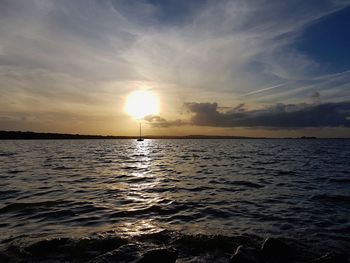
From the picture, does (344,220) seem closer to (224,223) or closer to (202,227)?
(224,223)

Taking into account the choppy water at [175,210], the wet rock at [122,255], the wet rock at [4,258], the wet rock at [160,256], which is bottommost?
the choppy water at [175,210]

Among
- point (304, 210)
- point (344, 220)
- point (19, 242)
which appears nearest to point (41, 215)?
point (19, 242)

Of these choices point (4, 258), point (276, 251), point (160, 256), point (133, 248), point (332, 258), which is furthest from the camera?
point (133, 248)

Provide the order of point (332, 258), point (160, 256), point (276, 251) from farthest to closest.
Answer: point (276, 251) → point (332, 258) → point (160, 256)

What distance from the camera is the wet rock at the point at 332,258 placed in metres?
8.65

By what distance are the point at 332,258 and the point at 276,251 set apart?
1.53 meters

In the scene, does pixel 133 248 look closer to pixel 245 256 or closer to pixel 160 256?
pixel 160 256

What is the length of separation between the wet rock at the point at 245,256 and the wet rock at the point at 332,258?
5.32ft

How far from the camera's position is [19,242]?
9.91 metres

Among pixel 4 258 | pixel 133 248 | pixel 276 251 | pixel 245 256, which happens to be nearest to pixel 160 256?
pixel 133 248

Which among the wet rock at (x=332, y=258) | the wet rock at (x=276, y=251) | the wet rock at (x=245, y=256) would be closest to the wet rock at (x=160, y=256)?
the wet rock at (x=245, y=256)

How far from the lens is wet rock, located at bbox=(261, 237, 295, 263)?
8.82 meters

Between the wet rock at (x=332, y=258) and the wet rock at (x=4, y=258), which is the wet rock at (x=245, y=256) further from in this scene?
the wet rock at (x=4, y=258)

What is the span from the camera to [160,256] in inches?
333
